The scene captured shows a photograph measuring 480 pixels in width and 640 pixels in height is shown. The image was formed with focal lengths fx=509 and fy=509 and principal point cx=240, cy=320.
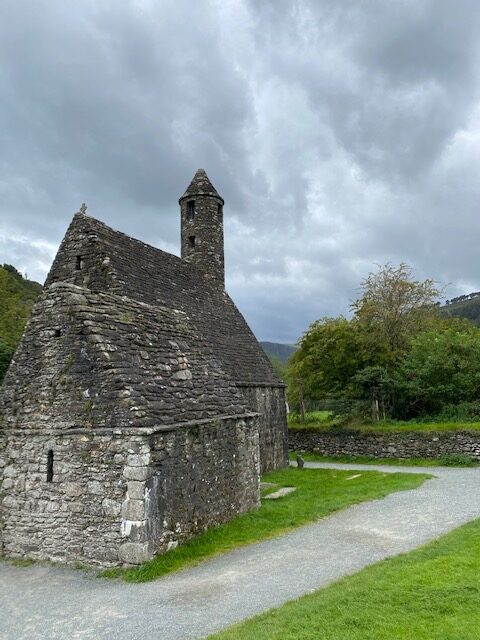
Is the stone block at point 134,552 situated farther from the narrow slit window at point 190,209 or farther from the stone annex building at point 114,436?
the narrow slit window at point 190,209

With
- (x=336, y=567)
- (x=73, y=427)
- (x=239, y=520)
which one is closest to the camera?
(x=336, y=567)

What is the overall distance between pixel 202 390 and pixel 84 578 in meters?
4.81

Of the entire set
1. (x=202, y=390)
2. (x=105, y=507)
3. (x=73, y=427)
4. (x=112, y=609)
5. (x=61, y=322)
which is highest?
(x=61, y=322)

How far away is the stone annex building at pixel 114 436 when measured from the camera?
9438mm

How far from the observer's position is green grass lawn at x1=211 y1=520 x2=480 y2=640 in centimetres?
577

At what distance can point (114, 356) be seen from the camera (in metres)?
10.4

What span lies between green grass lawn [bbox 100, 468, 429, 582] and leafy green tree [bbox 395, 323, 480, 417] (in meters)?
7.54

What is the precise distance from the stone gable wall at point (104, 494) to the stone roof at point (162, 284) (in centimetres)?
464

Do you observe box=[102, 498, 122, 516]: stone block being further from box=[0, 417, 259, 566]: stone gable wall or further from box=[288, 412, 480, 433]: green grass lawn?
box=[288, 412, 480, 433]: green grass lawn

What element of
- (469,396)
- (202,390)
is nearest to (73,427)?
(202,390)

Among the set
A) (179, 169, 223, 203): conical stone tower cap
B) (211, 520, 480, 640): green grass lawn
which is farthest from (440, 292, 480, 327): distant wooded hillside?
(211, 520, 480, 640): green grass lawn

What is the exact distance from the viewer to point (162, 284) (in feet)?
60.7

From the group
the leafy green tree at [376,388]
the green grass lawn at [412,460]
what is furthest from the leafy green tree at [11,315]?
the leafy green tree at [376,388]

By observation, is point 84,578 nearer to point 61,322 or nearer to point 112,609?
point 112,609
